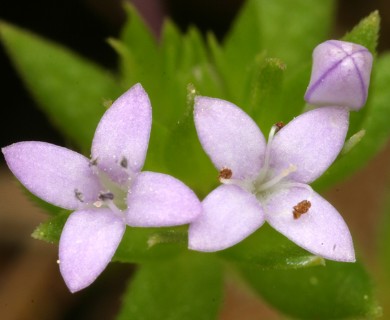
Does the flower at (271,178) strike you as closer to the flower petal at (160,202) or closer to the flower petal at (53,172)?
the flower petal at (160,202)

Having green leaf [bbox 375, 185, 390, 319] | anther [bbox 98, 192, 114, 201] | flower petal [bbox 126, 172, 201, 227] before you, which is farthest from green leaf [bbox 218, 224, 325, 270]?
green leaf [bbox 375, 185, 390, 319]

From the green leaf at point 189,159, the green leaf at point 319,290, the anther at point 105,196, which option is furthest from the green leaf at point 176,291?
the anther at point 105,196

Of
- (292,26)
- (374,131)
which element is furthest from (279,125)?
(292,26)

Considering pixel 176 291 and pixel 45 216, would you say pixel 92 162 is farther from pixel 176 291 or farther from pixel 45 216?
pixel 45 216

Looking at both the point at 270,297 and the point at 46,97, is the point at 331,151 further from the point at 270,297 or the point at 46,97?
the point at 46,97

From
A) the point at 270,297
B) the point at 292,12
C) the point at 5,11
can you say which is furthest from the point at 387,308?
the point at 5,11

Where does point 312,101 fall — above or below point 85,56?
above
